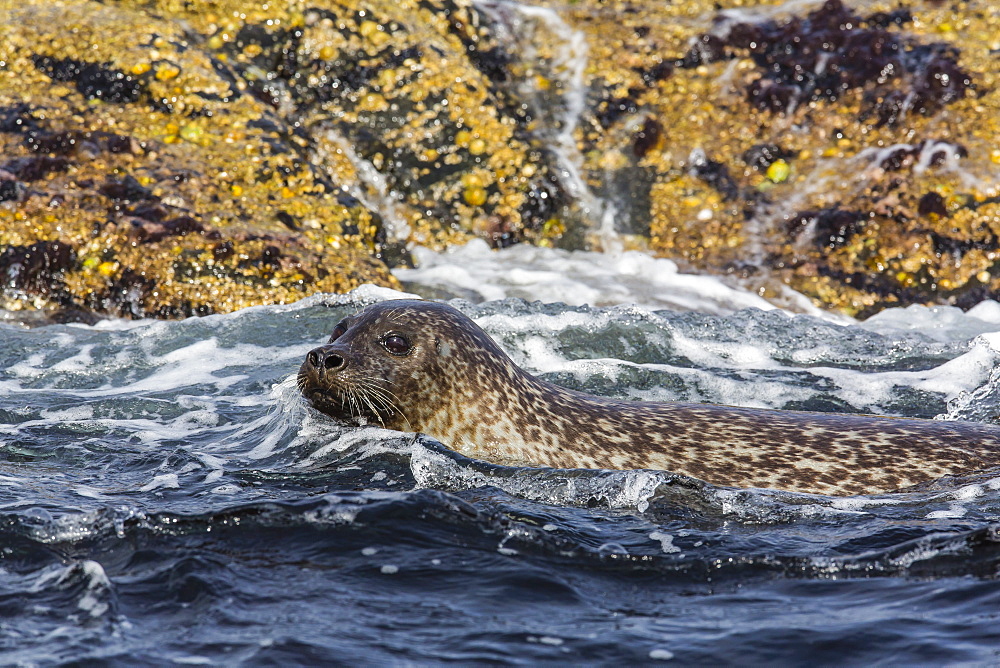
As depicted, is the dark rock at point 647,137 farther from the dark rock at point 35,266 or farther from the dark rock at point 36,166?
the dark rock at point 35,266

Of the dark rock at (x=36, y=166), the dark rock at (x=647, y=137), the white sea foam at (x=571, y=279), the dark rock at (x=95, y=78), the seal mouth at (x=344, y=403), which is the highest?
the dark rock at (x=647, y=137)

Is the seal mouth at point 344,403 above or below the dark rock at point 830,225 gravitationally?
below

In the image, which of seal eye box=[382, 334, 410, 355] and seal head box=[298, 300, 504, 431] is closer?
seal head box=[298, 300, 504, 431]

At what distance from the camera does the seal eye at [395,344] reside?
5449mm

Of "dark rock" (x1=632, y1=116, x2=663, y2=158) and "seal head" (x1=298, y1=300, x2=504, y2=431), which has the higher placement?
"dark rock" (x1=632, y1=116, x2=663, y2=158)

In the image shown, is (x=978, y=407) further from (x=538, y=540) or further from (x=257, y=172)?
(x=257, y=172)

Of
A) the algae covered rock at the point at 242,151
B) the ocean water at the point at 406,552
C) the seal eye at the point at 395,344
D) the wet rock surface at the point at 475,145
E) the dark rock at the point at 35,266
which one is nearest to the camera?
the ocean water at the point at 406,552

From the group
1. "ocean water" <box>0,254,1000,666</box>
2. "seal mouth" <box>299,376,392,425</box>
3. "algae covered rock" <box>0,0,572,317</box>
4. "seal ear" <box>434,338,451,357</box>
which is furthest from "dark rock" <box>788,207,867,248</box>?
"seal mouth" <box>299,376,392,425</box>

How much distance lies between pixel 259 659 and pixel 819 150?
11.5 meters

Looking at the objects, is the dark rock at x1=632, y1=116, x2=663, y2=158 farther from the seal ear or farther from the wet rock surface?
the seal ear

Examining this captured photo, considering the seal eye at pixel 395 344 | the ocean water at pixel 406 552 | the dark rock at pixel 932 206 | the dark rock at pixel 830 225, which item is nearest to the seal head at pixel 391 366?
the seal eye at pixel 395 344

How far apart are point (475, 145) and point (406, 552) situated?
9.28 metres

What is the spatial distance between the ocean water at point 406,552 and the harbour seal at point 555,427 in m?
0.18

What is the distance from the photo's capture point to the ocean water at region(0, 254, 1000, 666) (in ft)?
11.1
